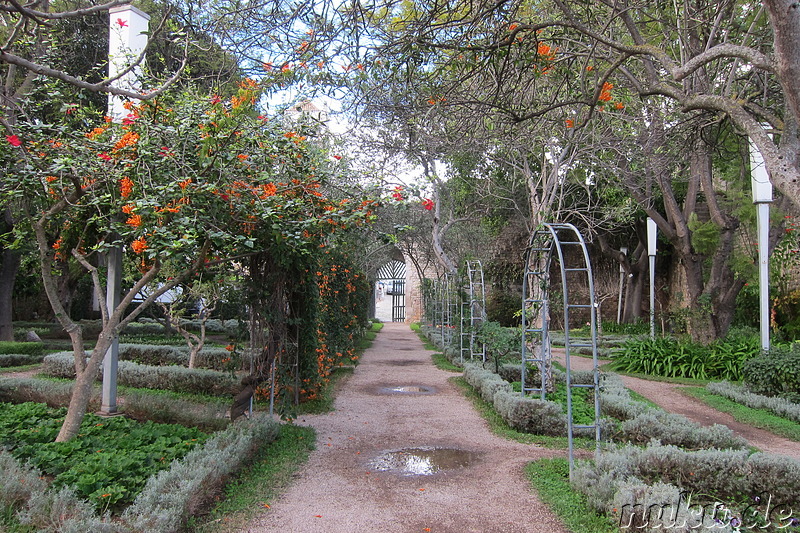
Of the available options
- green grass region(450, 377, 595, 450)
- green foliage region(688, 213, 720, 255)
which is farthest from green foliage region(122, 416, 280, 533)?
green foliage region(688, 213, 720, 255)

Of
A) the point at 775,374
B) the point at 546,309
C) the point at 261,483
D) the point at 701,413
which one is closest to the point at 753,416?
the point at 701,413

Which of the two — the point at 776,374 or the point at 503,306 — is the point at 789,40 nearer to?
the point at 776,374

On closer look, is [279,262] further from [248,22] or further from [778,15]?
[778,15]

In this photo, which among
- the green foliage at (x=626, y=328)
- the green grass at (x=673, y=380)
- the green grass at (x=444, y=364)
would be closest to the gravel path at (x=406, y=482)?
the green grass at (x=444, y=364)

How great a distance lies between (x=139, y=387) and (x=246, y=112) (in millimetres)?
6047

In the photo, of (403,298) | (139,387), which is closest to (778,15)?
(139,387)

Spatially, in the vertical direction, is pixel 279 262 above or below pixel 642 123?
below

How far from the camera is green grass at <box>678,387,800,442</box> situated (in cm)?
642

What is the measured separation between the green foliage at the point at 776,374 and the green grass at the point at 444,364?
16.4ft

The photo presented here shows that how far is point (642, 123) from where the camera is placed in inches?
318

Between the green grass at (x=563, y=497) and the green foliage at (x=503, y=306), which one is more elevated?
the green foliage at (x=503, y=306)

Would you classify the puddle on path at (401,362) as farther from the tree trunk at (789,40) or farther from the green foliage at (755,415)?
the tree trunk at (789,40)

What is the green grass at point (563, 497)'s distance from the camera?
349 centimetres

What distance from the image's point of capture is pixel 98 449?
4.21m
